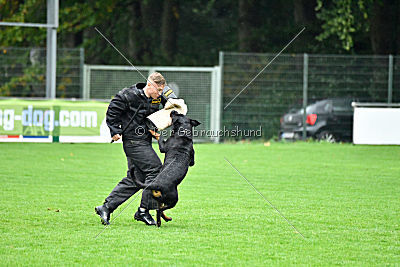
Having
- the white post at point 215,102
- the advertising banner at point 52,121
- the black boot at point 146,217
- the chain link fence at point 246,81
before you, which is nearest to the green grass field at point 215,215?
the black boot at point 146,217

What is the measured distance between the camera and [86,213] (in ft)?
28.2

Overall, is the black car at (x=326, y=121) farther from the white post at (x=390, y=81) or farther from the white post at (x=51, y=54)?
Answer: the white post at (x=51, y=54)

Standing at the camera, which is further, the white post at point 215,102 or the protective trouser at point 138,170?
the white post at point 215,102

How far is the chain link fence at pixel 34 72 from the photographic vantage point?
20.6 m

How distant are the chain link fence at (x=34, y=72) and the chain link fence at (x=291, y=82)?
4.31m

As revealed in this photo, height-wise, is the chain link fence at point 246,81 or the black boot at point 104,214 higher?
the chain link fence at point 246,81

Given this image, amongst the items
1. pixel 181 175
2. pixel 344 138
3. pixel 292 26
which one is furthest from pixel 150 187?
pixel 292 26

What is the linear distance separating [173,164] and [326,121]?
13.8 m

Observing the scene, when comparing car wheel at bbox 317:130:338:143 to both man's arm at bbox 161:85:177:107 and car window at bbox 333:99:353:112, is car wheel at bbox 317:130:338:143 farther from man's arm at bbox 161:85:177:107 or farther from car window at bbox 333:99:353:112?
man's arm at bbox 161:85:177:107

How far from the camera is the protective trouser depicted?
793cm

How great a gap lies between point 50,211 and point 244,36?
70.9ft

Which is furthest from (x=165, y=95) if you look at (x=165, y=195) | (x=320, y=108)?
(x=320, y=108)

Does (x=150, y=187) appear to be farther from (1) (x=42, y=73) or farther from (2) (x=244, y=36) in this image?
(2) (x=244, y=36)

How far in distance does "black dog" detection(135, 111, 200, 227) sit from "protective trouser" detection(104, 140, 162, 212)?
0.54ft
